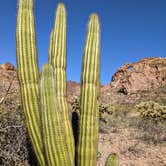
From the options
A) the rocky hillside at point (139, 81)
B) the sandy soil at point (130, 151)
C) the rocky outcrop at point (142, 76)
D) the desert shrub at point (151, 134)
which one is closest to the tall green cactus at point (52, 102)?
the sandy soil at point (130, 151)

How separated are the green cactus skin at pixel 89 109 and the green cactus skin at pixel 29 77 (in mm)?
545

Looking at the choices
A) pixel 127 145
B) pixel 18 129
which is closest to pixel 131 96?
pixel 127 145

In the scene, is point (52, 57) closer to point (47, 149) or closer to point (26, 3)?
point (26, 3)

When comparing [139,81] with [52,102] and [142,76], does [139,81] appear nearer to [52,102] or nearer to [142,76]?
[142,76]

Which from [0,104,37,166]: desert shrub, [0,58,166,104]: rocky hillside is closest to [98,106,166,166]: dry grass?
[0,104,37,166]: desert shrub

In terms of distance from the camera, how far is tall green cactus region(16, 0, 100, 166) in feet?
12.5

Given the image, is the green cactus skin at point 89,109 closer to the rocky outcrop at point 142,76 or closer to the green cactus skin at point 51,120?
the green cactus skin at point 51,120

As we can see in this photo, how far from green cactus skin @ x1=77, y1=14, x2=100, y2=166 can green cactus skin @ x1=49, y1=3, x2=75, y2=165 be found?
0.57ft

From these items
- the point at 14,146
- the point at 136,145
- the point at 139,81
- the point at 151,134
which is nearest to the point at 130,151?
the point at 136,145

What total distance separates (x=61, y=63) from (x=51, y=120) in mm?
1027

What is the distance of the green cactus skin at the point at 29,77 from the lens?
13.3 ft

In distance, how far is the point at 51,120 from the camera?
3764mm

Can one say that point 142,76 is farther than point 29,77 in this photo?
Yes

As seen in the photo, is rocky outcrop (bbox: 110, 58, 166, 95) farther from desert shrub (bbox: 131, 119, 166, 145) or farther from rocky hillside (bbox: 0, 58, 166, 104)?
desert shrub (bbox: 131, 119, 166, 145)
